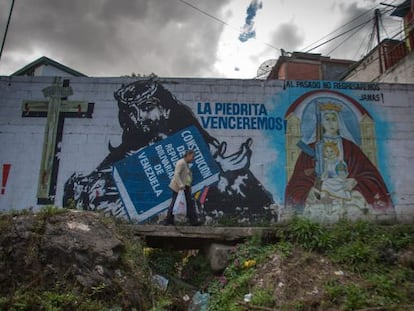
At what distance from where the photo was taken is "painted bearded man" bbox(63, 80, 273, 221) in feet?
26.3

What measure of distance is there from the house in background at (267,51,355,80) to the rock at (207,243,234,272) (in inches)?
550

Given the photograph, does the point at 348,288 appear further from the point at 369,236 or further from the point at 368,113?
the point at 368,113

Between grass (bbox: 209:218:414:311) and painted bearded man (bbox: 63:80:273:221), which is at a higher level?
painted bearded man (bbox: 63:80:273:221)

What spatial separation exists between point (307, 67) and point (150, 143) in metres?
13.8

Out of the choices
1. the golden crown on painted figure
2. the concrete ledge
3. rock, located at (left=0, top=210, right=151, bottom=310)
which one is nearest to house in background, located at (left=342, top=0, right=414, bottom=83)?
the golden crown on painted figure

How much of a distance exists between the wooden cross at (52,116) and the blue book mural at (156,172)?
137cm

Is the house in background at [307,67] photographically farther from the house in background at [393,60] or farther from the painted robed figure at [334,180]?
the painted robed figure at [334,180]

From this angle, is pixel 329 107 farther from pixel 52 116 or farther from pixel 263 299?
pixel 52 116

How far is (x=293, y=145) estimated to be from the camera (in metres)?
8.30

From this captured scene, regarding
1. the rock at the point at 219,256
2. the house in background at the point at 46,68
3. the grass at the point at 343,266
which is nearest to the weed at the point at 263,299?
the grass at the point at 343,266

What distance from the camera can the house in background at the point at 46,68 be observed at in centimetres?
1456

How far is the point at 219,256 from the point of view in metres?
6.34

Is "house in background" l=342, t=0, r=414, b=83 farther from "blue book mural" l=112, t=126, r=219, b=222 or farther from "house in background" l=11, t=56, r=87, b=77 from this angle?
"house in background" l=11, t=56, r=87, b=77

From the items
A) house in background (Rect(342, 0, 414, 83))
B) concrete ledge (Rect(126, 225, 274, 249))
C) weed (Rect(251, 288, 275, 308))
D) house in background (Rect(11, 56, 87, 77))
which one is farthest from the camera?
house in background (Rect(11, 56, 87, 77))
